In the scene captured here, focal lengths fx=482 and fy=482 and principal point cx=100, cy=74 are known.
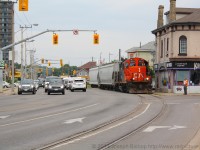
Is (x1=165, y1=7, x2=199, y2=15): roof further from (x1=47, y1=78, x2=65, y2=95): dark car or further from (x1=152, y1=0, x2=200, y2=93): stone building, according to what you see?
(x1=47, y1=78, x2=65, y2=95): dark car

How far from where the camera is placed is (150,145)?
1233cm

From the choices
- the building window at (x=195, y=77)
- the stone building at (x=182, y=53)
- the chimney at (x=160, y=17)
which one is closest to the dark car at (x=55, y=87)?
the stone building at (x=182, y=53)

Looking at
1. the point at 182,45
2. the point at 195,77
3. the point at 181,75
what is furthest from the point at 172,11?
the point at 195,77

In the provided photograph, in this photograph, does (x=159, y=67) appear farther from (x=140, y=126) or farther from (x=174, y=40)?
(x=140, y=126)

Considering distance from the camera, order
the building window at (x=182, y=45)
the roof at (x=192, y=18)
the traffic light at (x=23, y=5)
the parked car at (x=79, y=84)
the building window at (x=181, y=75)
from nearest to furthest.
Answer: the traffic light at (x=23, y=5) → the roof at (x=192, y=18) → the building window at (x=181, y=75) → the building window at (x=182, y=45) → the parked car at (x=79, y=84)

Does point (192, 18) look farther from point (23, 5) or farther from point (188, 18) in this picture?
point (23, 5)

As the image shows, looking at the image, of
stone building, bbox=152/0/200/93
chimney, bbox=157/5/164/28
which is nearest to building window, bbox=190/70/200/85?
stone building, bbox=152/0/200/93

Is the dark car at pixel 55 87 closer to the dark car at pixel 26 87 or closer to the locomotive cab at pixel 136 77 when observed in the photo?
the dark car at pixel 26 87

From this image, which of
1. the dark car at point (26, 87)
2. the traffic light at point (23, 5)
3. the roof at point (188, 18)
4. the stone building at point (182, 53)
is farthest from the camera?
the stone building at point (182, 53)

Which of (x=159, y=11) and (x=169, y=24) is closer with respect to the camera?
(x=169, y=24)

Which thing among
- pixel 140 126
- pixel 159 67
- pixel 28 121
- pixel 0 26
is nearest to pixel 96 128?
pixel 140 126

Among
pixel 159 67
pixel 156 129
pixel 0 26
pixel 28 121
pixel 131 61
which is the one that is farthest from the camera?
pixel 0 26

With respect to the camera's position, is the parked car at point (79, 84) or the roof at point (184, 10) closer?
the roof at point (184, 10)

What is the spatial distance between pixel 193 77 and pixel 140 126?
39138 mm
